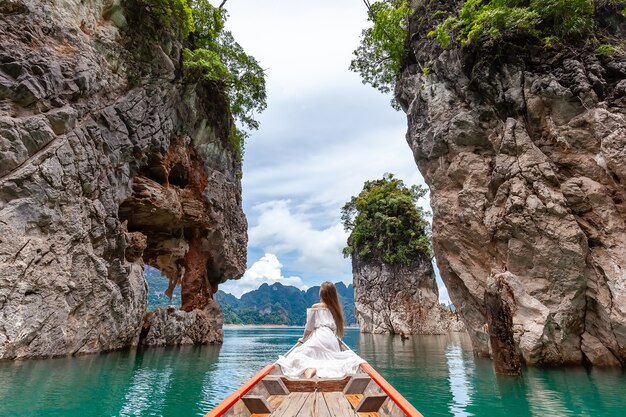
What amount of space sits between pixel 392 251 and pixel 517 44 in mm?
29853

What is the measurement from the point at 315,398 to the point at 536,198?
12.8m

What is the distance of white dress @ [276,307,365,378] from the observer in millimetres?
5387

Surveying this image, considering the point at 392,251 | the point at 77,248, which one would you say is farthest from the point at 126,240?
the point at 392,251

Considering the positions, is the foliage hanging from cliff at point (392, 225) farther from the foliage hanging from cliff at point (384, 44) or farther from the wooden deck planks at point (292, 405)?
the wooden deck planks at point (292, 405)

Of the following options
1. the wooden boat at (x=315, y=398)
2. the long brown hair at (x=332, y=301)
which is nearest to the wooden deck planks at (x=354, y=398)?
the wooden boat at (x=315, y=398)

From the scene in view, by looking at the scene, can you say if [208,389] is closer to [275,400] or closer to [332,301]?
[332,301]

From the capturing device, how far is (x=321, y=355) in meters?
5.88

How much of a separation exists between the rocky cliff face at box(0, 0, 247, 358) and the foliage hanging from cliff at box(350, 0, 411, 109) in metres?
10.9

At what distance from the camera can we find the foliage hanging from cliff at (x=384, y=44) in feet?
70.2

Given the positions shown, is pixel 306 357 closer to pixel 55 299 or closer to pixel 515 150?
pixel 55 299

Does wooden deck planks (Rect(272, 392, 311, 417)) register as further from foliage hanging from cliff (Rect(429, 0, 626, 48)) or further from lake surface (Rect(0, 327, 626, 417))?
foliage hanging from cliff (Rect(429, 0, 626, 48))

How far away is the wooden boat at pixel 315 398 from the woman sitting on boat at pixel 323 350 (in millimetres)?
276

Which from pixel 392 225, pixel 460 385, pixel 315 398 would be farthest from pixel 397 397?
pixel 392 225

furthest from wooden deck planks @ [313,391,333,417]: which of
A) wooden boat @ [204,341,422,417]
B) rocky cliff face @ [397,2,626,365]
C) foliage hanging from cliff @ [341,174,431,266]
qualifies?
foliage hanging from cliff @ [341,174,431,266]
